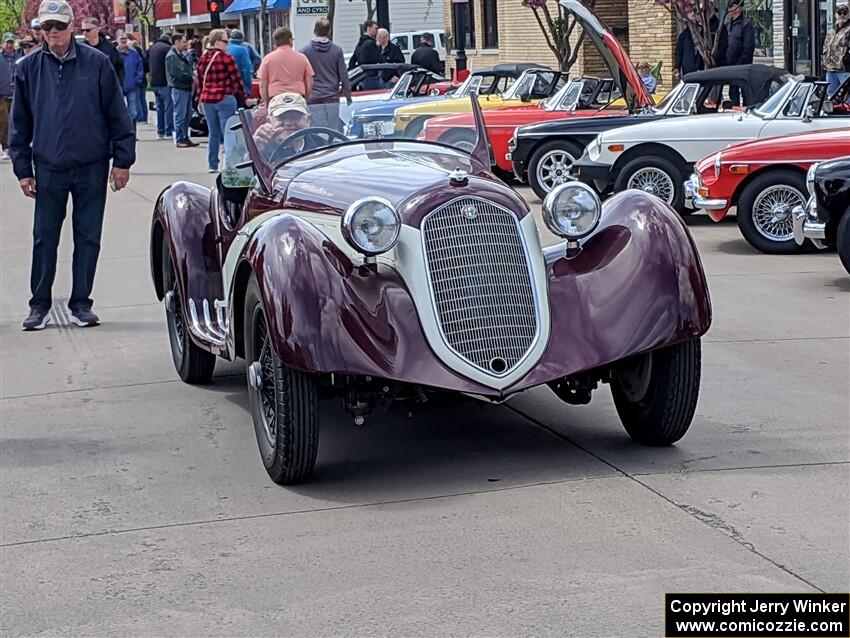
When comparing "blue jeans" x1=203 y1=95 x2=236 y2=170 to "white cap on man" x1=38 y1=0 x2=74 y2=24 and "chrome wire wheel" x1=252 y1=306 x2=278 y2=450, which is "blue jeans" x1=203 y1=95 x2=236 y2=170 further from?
"chrome wire wheel" x1=252 y1=306 x2=278 y2=450

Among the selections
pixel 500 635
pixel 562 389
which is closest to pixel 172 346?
pixel 562 389

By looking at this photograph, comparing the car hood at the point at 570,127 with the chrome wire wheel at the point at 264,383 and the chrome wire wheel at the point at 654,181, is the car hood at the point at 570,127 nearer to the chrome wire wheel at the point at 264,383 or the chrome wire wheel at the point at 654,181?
the chrome wire wheel at the point at 654,181

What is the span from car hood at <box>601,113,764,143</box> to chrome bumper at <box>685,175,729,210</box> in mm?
774

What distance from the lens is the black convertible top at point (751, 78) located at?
15414 millimetres

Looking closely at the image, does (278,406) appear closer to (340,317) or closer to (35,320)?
(340,317)

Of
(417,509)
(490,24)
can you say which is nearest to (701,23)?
(417,509)

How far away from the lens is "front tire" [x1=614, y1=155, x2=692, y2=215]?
14633 millimetres

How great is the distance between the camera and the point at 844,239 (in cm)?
1076

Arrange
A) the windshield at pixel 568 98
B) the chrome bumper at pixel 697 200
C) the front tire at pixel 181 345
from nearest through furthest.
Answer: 1. the front tire at pixel 181 345
2. the chrome bumper at pixel 697 200
3. the windshield at pixel 568 98

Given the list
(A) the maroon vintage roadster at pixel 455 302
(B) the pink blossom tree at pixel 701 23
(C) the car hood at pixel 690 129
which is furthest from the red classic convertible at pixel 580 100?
(A) the maroon vintage roadster at pixel 455 302

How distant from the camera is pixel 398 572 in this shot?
497 centimetres

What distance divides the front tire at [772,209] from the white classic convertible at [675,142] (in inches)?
57.1

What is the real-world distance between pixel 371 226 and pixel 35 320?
4852 mm

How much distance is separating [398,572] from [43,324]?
590 centimetres
